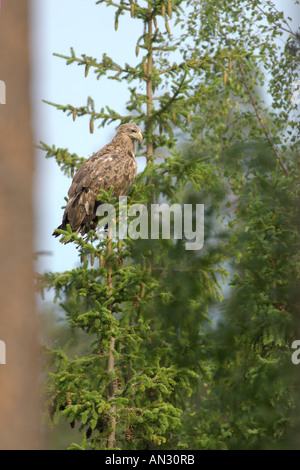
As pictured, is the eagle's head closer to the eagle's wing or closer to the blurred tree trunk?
the eagle's wing

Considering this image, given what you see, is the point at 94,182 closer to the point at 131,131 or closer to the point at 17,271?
the point at 131,131

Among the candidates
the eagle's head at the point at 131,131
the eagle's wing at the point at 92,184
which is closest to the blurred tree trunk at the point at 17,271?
the eagle's wing at the point at 92,184

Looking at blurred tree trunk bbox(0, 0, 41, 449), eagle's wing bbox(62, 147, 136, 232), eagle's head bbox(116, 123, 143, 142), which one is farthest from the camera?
eagle's head bbox(116, 123, 143, 142)

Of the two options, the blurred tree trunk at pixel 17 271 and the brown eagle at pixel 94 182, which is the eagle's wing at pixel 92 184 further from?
the blurred tree trunk at pixel 17 271

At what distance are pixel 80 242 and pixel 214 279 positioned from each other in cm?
164

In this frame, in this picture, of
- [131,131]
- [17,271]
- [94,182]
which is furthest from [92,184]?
[17,271]

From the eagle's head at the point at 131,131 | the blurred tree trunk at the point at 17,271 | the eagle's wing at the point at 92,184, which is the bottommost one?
the blurred tree trunk at the point at 17,271

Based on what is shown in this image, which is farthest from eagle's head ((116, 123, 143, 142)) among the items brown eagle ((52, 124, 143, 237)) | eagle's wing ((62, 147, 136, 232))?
eagle's wing ((62, 147, 136, 232))

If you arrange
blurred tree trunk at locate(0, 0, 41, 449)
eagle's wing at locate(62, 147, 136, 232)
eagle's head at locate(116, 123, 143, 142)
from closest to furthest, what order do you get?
1. blurred tree trunk at locate(0, 0, 41, 449)
2. eagle's wing at locate(62, 147, 136, 232)
3. eagle's head at locate(116, 123, 143, 142)

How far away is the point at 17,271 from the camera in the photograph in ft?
11.7

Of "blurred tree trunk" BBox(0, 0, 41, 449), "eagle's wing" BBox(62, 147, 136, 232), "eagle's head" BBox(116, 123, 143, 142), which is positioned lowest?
"blurred tree trunk" BBox(0, 0, 41, 449)

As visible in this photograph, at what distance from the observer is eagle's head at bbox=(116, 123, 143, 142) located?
888 cm

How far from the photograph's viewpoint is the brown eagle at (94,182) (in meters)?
8.47

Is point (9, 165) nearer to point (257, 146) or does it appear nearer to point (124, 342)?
point (124, 342)
